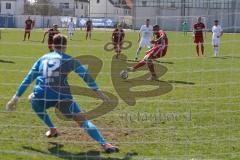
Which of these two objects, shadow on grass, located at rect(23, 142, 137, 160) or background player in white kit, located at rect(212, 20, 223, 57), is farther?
background player in white kit, located at rect(212, 20, 223, 57)

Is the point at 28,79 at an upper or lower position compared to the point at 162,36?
lower

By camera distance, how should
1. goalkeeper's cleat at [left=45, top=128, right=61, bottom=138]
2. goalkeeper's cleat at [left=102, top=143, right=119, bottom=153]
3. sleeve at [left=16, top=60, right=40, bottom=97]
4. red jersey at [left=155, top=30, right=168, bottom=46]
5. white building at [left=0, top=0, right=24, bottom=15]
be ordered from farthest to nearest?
1. red jersey at [left=155, top=30, right=168, bottom=46]
2. white building at [left=0, top=0, right=24, bottom=15]
3. goalkeeper's cleat at [left=45, top=128, right=61, bottom=138]
4. sleeve at [left=16, top=60, right=40, bottom=97]
5. goalkeeper's cleat at [left=102, top=143, right=119, bottom=153]

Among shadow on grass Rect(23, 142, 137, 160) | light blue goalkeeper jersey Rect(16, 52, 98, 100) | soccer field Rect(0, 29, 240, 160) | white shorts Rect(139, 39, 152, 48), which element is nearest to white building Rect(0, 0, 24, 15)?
soccer field Rect(0, 29, 240, 160)

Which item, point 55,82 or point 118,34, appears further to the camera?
point 118,34

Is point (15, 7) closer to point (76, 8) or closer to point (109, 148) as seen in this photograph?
point (76, 8)

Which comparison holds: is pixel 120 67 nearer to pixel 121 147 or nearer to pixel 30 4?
pixel 30 4

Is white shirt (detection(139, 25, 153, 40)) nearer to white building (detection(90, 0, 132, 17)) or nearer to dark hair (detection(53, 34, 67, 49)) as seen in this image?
white building (detection(90, 0, 132, 17))

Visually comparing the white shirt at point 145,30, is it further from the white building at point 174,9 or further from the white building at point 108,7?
the white building at point 108,7

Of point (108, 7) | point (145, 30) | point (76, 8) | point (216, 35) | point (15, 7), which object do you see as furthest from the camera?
point (216, 35)

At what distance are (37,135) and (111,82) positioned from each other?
6514mm

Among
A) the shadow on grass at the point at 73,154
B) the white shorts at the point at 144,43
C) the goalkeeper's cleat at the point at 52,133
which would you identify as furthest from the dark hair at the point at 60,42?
the white shorts at the point at 144,43

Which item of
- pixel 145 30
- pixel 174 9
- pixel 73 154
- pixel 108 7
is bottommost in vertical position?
pixel 73 154

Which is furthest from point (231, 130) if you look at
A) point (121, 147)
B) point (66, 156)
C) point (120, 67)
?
point (120, 67)

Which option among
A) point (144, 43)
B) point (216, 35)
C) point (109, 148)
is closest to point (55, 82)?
point (109, 148)
